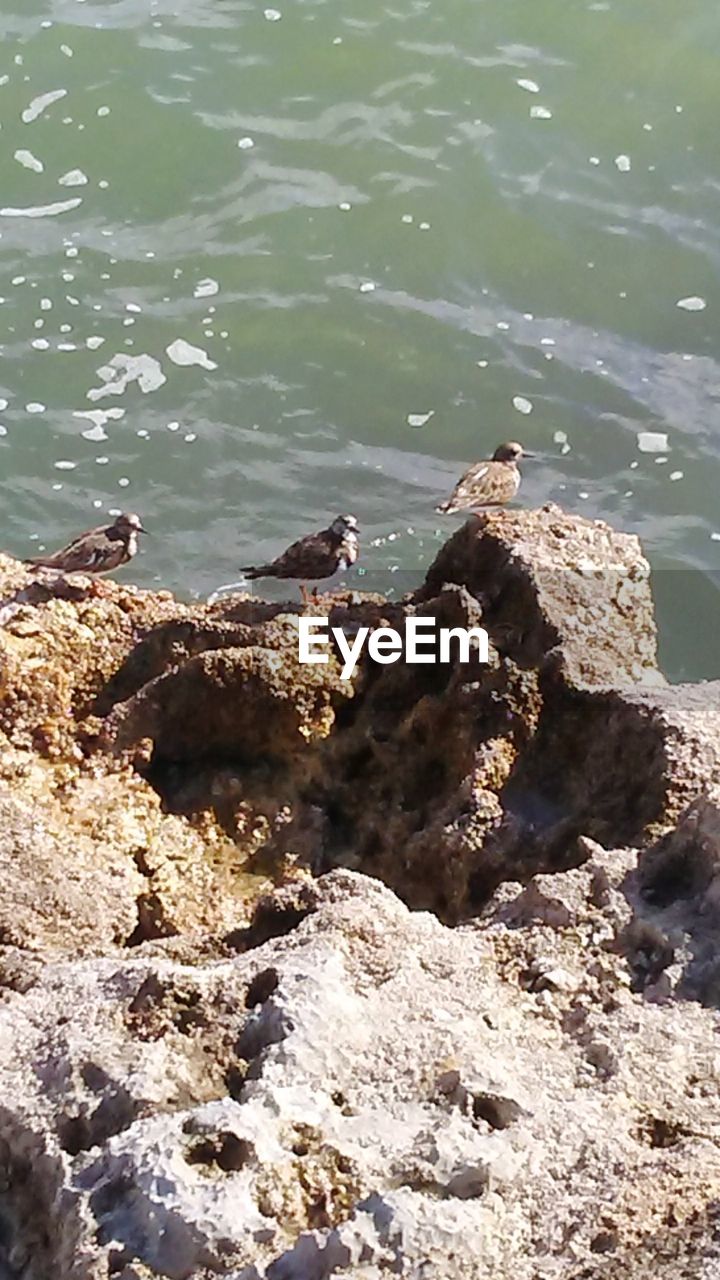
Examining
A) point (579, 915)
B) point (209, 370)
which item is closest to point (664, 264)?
point (209, 370)

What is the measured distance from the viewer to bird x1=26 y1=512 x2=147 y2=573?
5715 mm

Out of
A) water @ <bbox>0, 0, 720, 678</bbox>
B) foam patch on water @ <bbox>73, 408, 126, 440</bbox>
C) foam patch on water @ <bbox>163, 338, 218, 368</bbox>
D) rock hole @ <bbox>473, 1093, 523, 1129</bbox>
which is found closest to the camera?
rock hole @ <bbox>473, 1093, 523, 1129</bbox>

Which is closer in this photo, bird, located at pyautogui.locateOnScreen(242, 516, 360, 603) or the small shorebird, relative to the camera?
bird, located at pyautogui.locateOnScreen(242, 516, 360, 603)

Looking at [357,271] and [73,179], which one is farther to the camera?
[73,179]

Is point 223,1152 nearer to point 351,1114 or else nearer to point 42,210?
point 351,1114

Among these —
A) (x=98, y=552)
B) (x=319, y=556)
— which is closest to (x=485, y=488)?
(x=319, y=556)

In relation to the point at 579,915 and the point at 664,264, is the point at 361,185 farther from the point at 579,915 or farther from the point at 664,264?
the point at 579,915

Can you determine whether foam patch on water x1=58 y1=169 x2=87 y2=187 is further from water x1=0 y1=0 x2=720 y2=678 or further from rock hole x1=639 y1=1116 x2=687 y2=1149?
rock hole x1=639 y1=1116 x2=687 y2=1149

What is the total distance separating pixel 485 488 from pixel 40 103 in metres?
4.67

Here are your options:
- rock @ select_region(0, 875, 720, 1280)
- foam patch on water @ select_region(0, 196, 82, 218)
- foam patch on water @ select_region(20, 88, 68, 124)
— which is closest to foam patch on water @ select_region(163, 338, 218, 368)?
foam patch on water @ select_region(0, 196, 82, 218)

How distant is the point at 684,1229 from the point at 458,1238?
33 centimetres

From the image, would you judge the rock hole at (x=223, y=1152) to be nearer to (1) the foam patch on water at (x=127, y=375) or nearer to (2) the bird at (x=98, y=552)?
(2) the bird at (x=98, y=552)

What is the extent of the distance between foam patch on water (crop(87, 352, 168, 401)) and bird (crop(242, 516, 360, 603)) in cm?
252

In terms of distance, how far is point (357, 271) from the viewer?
884cm
